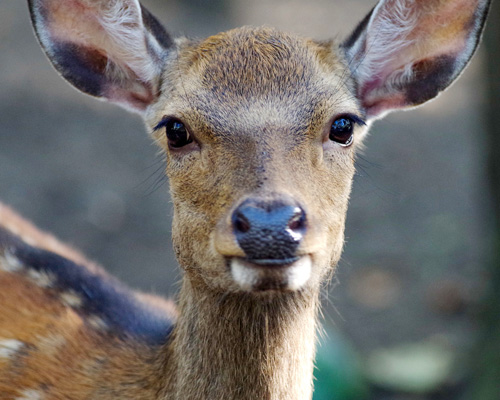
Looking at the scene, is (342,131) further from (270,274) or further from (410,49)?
(270,274)

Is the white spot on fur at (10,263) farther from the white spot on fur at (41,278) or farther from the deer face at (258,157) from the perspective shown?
the deer face at (258,157)

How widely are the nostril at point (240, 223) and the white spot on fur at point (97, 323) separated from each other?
4.68 ft

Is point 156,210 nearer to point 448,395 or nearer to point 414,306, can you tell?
point 414,306

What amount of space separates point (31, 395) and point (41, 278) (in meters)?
0.67

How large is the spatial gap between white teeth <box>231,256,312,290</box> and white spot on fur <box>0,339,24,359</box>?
1.54 meters

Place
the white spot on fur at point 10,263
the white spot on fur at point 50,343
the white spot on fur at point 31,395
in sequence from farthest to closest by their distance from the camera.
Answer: the white spot on fur at point 10,263
the white spot on fur at point 50,343
the white spot on fur at point 31,395

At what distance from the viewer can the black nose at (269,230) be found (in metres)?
2.54

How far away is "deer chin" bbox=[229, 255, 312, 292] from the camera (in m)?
2.60

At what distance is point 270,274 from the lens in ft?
8.54

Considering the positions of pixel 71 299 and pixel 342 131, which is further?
Answer: pixel 71 299

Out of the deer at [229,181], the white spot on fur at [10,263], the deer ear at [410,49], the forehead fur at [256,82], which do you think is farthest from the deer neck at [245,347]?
the white spot on fur at [10,263]

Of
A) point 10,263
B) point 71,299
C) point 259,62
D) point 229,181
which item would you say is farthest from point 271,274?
point 10,263

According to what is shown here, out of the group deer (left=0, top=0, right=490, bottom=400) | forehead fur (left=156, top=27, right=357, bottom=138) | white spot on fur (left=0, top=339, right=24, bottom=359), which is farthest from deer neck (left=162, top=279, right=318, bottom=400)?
white spot on fur (left=0, top=339, right=24, bottom=359)

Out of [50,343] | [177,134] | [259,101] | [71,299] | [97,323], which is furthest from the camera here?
[71,299]
